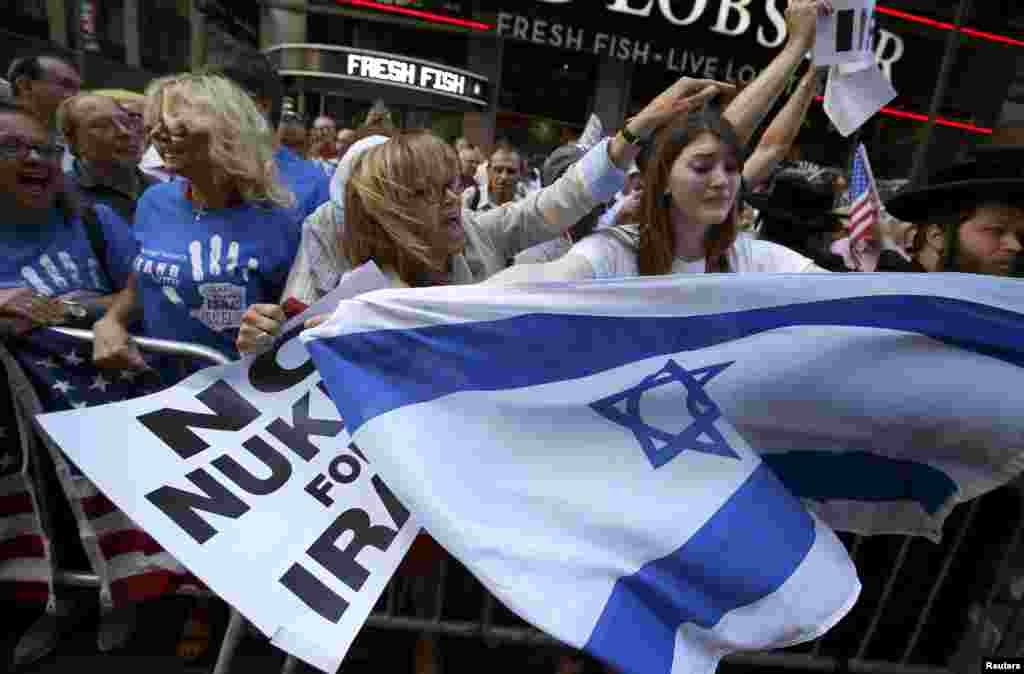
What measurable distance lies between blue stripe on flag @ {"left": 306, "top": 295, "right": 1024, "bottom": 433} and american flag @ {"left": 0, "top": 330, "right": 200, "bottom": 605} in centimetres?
107

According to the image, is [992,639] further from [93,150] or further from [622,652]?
[93,150]

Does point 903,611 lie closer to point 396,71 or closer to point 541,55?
point 396,71

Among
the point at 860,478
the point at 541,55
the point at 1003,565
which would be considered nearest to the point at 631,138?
the point at 860,478

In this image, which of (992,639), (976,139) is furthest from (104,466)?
(976,139)

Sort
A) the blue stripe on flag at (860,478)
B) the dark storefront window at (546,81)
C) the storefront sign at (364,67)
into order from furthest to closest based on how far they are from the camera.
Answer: the dark storefront window at (546,81) → the storefront sign at (364,67) → the blue stripe on flag at (860,478)

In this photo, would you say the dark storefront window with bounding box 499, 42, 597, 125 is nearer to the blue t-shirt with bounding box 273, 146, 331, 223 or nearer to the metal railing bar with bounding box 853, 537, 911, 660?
the blue t-shirt with bounding box 273, 146, 331, 223

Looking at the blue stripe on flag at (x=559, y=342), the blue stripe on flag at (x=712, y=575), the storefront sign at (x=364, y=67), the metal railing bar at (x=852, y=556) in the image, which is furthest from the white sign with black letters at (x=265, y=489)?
the storefront sign at (x=364, y=67)

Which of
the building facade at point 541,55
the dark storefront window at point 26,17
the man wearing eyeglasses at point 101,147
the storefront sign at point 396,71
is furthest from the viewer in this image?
the building facade at point 541,55

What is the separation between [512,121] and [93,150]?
45.4ft

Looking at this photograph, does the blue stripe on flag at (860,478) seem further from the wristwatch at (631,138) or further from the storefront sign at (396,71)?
the storefront sign at (396,71)

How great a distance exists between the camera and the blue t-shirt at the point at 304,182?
8.93ft

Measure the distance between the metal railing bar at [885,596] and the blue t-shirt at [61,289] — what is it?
258 centimetres

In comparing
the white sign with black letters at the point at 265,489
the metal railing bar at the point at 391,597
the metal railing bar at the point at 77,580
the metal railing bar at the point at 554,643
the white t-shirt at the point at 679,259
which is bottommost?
the metal railing bar at the point at 77,580

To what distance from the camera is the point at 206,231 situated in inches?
89.9
